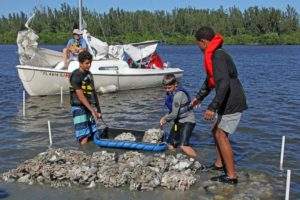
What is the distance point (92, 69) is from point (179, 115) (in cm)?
1108

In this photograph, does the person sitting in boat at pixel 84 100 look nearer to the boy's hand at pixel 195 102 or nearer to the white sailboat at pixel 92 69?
the boy's hand at pixel 195 102

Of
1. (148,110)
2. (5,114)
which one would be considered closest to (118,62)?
(148,110)

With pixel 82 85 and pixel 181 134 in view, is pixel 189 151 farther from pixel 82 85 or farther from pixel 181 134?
pixel 82 85

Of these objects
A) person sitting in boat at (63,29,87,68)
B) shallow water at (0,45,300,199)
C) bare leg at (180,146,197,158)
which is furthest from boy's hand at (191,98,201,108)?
person sitting in boat at (63,29,87,68)

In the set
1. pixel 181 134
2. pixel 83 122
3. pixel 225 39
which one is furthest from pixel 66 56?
pixel 225 39

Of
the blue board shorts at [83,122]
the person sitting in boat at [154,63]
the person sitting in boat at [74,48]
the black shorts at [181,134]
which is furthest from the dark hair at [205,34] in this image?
the person sitting in boat at [154,63]

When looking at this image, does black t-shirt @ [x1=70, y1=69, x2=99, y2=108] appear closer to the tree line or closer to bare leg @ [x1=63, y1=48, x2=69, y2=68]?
bare leg @ [x1=63, y1=48, x2=69, y2=68]

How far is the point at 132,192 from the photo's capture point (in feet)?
29.8

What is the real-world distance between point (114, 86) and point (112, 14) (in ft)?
381

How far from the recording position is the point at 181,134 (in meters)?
11.8

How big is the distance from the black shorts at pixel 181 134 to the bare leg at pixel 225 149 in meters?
2.23

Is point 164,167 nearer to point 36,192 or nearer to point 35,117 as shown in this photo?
point 36,192

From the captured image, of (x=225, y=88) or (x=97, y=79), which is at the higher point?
(x=225, y=88)

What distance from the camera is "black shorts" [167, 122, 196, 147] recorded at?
11680mm
